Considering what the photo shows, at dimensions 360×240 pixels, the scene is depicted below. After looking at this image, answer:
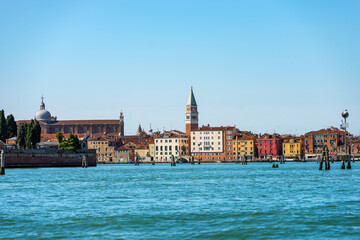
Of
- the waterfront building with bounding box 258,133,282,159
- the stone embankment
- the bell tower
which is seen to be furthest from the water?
the bell tower

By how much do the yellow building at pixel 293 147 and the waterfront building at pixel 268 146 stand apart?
92.6 inches

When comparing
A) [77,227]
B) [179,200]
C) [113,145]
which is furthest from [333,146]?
[77,227]

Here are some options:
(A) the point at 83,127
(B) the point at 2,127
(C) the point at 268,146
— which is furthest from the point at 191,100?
(B) the point at 2,127

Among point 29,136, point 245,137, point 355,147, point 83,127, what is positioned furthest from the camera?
point 83,127

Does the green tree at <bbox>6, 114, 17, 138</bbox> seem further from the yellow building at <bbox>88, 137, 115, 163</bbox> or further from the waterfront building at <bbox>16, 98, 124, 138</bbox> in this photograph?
the waterfront building at <bbox>16, 98, 124, 138</bbox>

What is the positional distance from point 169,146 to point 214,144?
10.7 meters

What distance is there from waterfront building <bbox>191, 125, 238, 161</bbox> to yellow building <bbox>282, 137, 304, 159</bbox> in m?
12.1

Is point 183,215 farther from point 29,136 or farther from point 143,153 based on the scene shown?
point 143,153

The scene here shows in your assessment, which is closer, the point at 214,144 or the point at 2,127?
the point at 2,127

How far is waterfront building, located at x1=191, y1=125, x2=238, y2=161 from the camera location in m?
141

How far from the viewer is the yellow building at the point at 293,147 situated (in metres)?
142

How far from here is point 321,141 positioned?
138000 millimetres

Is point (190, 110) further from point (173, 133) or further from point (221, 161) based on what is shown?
point (221, 161)

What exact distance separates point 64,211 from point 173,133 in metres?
127
